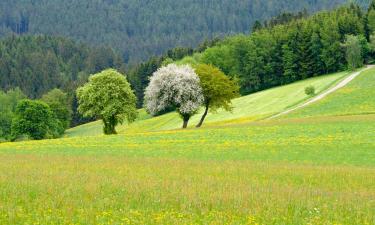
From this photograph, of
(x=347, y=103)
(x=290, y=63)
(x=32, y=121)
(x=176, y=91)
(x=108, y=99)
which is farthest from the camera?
(x=290, y=63)

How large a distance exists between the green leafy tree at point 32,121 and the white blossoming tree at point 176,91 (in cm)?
4194

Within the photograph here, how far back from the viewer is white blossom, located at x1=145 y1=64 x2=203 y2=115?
72.4 metres

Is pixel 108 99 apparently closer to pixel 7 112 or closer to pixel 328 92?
pixel 328 92

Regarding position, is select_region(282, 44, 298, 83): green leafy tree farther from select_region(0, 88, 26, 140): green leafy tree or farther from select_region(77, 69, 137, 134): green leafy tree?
select_region(0, 88, 26, 140): green leafy tree

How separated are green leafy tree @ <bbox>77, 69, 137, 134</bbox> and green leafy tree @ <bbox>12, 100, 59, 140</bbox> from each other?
36716 millimetres

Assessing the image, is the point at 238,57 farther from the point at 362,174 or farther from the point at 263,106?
the point at 362,174

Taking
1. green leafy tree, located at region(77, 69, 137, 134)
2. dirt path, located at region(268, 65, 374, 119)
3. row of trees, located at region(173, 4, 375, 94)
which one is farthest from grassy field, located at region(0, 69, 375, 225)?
row of trees, located at region(173, 4, 375, 94)

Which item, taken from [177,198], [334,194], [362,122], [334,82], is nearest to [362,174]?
[334,194]

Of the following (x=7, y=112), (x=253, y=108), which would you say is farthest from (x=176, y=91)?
(x=7, y=112)

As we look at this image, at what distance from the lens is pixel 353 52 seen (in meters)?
115

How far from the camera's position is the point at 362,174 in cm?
2628

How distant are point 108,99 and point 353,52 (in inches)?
2457

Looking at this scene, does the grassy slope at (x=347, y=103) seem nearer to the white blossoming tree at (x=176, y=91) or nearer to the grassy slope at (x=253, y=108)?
the grassy slope at (x=253, y=108)

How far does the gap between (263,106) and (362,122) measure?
117 feet
